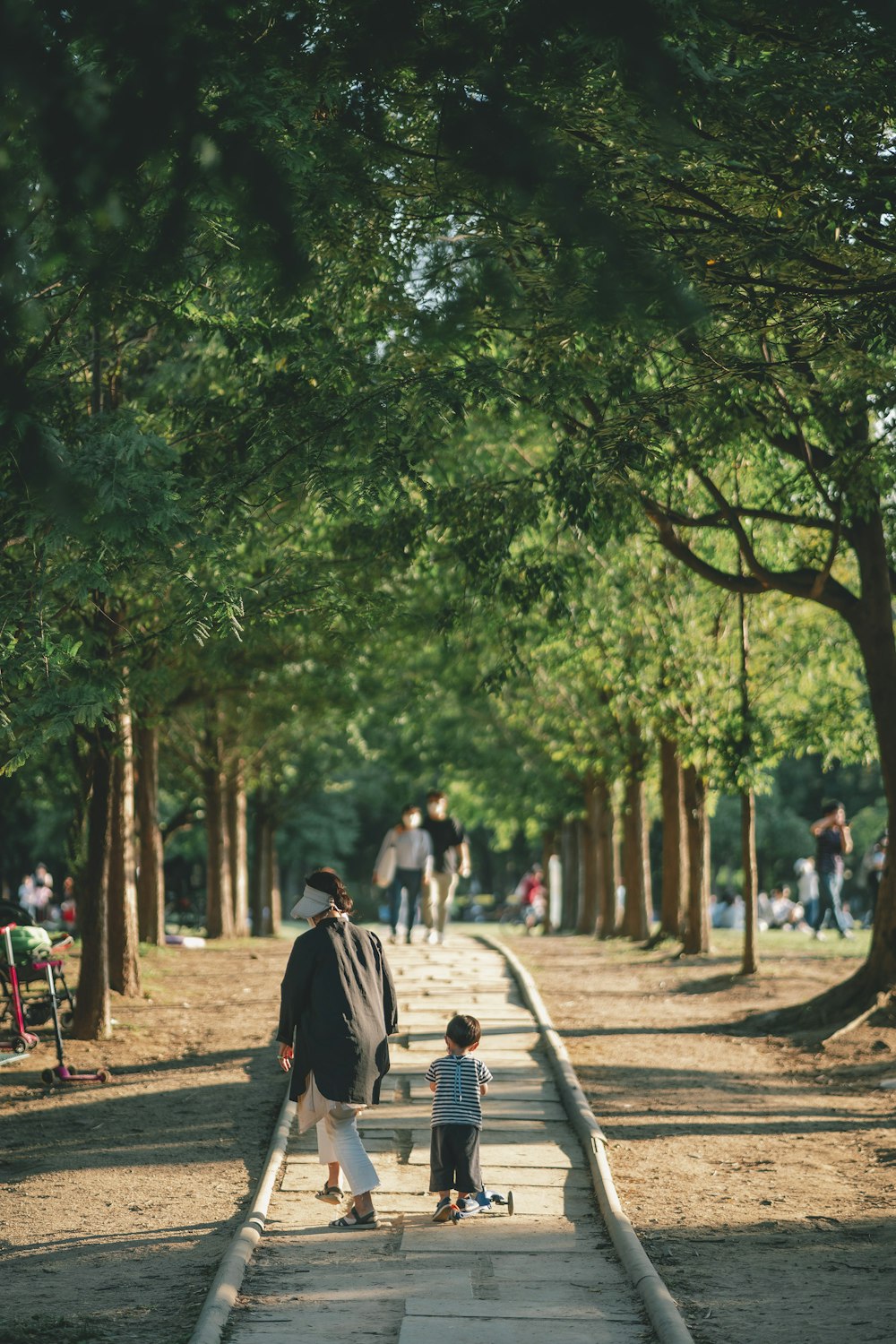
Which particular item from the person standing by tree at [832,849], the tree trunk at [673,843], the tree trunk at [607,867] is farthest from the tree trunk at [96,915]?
the tree trunk at [607,867]

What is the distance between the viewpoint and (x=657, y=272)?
18.8 ft

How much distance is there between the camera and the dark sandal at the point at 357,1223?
763 centimetres

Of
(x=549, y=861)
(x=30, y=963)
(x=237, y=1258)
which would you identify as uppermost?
(x=30, y=963)

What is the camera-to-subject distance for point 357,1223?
7.67m

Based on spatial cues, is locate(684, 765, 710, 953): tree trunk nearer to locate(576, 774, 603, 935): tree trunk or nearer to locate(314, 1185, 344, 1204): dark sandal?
locate(576, 774, 603, 935): tree trunk

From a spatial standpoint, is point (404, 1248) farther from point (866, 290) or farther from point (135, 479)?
point (866, 290)

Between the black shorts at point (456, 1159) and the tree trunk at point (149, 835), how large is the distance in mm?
14197

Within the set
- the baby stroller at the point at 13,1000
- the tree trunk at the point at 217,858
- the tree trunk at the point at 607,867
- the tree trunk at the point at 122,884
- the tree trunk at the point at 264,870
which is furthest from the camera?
the tree trunk at the point at 264,870

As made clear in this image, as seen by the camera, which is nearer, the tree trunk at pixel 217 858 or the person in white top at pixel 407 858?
the person in white top at pixel 407 858

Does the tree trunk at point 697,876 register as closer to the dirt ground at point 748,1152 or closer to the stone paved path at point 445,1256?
the dirt ground at point 748,1152

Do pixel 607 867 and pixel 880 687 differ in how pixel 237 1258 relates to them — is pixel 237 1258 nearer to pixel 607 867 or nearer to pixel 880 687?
pixel 880 687

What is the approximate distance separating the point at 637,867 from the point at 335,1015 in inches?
827

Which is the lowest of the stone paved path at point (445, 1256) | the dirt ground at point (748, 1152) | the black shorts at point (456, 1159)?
the dirt ground at point (748, 1152)

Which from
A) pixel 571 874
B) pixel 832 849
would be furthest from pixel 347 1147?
pixel 571 874
